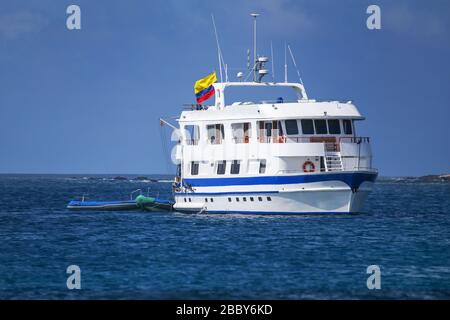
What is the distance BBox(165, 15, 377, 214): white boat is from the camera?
165ft

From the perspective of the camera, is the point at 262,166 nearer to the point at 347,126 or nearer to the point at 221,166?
the point at 221,166

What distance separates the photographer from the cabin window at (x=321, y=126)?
51.5 metres

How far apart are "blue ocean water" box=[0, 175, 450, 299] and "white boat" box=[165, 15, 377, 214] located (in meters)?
1.00

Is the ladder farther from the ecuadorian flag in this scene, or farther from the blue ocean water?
the ecuadorian flag

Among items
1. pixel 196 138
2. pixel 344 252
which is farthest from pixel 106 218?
pixel 344 252

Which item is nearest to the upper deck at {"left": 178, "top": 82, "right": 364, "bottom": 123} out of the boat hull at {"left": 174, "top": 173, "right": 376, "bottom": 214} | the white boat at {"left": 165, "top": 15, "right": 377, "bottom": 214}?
the white boat at {"left": 165, "top": 15, "right": 377, "bottom": 214}

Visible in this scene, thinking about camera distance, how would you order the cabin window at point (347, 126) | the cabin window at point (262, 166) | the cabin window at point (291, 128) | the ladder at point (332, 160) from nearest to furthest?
the ladder at point (332, 160) → the cabin window at point (291, 128) → the cabin window at point (262, 166) → the cabin window at point (347, 126)

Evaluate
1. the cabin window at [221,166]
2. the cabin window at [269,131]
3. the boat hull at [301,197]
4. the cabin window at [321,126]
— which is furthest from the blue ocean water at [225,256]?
the cabin window at [321,126]

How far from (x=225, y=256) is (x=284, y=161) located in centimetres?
1294

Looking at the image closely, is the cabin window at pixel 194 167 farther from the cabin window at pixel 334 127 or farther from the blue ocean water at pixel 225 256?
the cabin window at pixel 334 127

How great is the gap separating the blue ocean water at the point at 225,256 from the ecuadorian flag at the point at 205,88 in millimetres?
7233

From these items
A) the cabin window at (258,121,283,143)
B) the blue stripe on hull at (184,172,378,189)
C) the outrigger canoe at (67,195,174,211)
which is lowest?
the outrigger canoe at (67,195,174,211)
